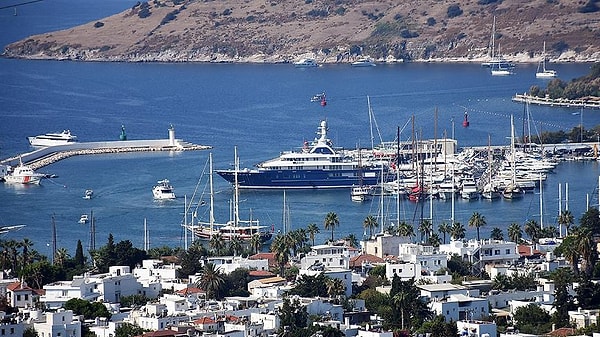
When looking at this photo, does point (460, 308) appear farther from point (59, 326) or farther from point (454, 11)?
point (454, 11)

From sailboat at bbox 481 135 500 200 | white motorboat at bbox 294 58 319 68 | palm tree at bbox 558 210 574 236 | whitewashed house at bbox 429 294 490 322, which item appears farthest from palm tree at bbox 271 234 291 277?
white motorboat at bbox 294 58 319 68

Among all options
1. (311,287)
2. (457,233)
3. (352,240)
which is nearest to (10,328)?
(311,287)

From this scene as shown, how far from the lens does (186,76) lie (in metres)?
113

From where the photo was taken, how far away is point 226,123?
262ft

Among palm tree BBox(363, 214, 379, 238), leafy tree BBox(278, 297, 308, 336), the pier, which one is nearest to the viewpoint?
leafy tree BBox(278, 297, 308, 336)

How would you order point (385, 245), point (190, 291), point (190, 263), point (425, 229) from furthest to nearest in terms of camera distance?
point (425, 229) < point (385, 245) < point (190, 263) < point (190, 291)

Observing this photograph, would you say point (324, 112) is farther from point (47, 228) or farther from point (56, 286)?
point (56, 286)

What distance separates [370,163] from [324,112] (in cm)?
2192

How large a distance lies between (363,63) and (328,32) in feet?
36.5

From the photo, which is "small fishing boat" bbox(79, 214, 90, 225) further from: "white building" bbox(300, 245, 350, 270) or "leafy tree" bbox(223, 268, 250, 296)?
"leafy tree" bbox(223, 268, 250, 296)

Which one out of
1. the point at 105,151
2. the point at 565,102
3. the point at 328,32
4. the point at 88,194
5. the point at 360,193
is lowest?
the point at 360,193

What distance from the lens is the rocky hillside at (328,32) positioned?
120 m

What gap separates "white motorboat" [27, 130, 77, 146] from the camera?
71.1 m

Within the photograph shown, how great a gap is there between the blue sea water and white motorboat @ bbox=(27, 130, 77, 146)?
54 centimetres
